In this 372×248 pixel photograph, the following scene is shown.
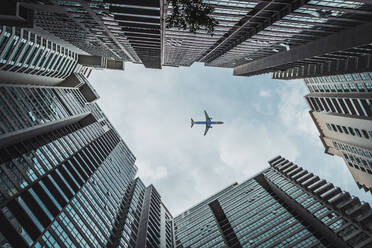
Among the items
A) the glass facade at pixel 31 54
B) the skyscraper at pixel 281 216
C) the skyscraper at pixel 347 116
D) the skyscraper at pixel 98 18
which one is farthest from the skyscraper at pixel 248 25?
the skyscraper at pixel 281 216

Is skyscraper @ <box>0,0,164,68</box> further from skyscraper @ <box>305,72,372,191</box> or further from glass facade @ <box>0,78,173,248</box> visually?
skyscraper @ <box>305,72,372,191</box>

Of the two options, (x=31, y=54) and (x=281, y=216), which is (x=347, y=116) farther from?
(x=31, y=54)

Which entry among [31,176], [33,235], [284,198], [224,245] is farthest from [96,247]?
[284,198]

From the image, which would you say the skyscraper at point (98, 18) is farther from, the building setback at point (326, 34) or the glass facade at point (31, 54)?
the building setback at point (326, 34)

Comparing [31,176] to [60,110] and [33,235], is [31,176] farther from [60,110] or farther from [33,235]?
[60,110]

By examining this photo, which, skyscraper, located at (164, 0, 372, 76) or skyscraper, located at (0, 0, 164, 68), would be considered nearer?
skyscraper, located at (0, 0, 164, 68)

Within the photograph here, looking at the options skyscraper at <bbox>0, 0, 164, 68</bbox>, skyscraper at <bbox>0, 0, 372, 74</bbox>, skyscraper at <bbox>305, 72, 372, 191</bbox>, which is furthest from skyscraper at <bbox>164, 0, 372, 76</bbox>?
skyscraper at <bbox>305, 72, 372, 191</bbox>
